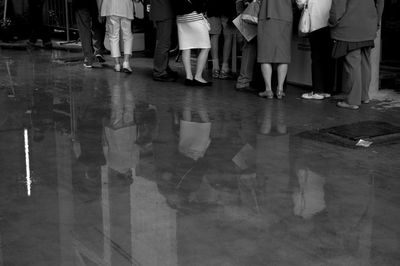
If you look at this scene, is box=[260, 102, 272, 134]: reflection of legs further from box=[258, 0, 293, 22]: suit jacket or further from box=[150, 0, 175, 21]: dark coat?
box=[150, 0, 175, 21]: dark coat

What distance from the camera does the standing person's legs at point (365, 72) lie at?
7449mm

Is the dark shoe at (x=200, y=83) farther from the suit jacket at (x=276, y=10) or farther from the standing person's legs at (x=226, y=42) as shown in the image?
the suit jacket at (x=276, y=10)

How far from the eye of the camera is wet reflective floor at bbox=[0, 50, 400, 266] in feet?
12.2

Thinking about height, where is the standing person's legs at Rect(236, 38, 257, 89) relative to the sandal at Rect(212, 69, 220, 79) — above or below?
above

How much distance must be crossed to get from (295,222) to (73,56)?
881cm

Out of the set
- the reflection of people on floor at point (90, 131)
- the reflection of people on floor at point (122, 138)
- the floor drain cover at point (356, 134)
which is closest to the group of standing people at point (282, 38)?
the floor drain cover at point (356, 134)

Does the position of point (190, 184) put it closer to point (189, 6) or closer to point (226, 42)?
point (189, 6)

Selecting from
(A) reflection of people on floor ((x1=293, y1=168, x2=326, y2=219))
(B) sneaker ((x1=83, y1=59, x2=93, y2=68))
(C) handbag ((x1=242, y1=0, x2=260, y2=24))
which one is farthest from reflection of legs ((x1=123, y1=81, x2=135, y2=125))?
(A) reflection of people on floor ((x1=293, y1=168, x2=326, y2=219))

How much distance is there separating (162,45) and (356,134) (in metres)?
3.84

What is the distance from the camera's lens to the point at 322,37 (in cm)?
787

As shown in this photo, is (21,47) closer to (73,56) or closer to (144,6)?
(73,56)

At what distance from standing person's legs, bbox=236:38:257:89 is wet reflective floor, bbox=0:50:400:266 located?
706mm

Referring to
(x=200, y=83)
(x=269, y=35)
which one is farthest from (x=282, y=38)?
(x=200, y=83)

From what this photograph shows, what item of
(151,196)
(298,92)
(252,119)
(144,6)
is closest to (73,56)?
(144,6)
